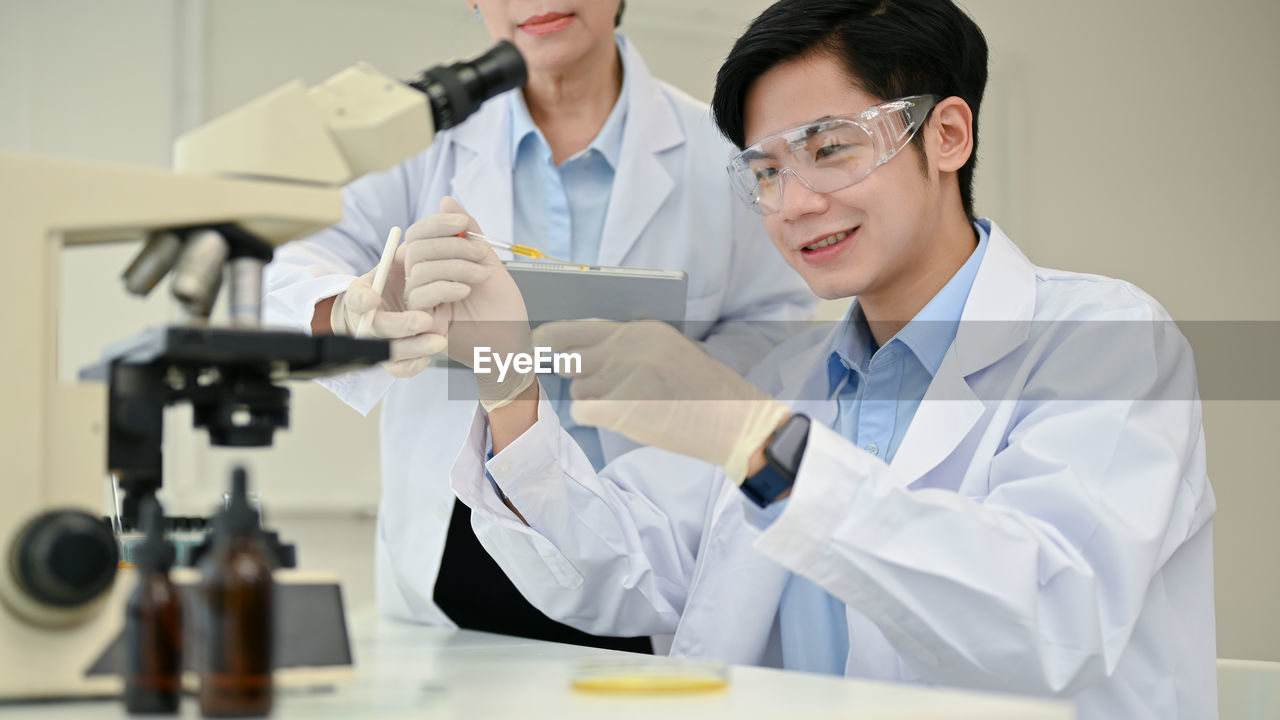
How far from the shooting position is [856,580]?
3.39 feet

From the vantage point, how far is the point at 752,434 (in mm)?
1093

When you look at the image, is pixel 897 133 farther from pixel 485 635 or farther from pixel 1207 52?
pixel 1207 52

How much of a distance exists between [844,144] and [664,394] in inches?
19.5

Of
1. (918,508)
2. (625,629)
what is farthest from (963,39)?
(625,629)

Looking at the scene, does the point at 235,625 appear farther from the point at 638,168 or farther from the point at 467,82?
the point at 638,168

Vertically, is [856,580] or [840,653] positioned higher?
[856,580]

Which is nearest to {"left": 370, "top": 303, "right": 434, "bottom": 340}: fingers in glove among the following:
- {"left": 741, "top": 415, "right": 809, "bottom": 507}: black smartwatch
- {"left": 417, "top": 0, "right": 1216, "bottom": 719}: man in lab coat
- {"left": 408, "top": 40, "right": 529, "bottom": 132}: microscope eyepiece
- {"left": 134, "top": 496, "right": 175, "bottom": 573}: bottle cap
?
{"left": 417, "top": 0, "right": 1216, "bottom": 719}: man in lab coat

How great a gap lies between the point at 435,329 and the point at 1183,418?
2.96 feet

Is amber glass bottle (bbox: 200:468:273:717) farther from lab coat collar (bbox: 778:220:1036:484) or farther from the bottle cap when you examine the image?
lab coat collar (bbox: 778:220:1036:484)

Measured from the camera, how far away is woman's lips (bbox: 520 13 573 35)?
1.78 m

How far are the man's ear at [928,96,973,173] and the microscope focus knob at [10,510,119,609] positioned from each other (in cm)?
119

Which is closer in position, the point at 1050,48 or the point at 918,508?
the point at 918,508

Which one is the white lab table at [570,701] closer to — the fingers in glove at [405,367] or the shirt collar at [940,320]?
the fingers in glove at [405,367]

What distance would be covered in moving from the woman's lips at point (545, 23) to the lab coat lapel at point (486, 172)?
0.21 meters
